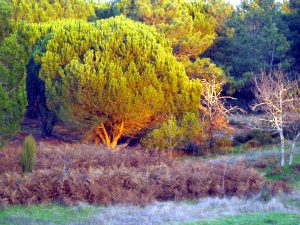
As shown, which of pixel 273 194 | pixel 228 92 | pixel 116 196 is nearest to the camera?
pixel 116 196

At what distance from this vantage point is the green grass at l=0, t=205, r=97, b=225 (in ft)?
40.0

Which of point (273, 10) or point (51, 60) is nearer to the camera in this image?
point (51, 60)

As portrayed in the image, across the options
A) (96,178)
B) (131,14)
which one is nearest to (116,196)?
(96,178)

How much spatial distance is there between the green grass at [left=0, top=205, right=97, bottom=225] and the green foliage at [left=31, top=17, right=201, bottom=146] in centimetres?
1336

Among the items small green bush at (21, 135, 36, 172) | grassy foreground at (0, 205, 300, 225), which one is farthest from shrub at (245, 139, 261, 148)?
grassy foreground at (0, 205, 300, 225)

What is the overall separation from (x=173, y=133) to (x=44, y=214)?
15526mm

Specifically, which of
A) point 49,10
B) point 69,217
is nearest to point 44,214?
point 69,217

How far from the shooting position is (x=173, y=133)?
28.4m

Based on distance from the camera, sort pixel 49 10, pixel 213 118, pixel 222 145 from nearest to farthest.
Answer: pixel 222 145 < pixel 213 118 < pixel 49 10

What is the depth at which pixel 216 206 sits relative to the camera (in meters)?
14.4

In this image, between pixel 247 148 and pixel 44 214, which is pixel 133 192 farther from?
pixel 247 148

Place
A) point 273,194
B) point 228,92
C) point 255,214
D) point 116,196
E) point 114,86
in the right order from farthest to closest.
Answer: point 228,92 → point 114,86 → point 273,194 → point 116,196 → point 255,214

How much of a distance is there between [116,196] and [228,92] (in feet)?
83.6

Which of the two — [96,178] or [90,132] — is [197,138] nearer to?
[90,132]
